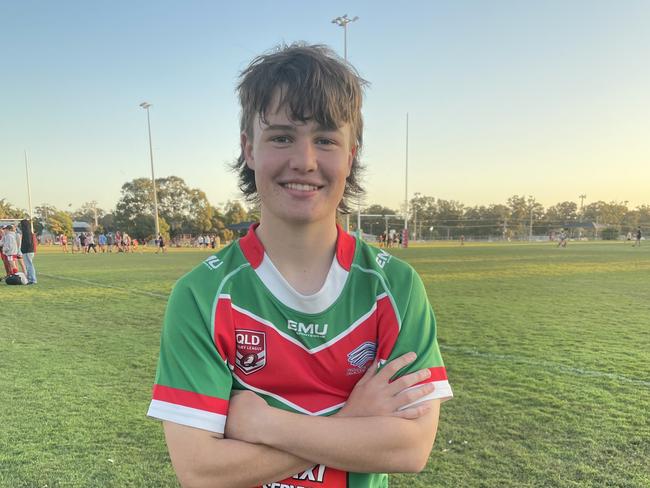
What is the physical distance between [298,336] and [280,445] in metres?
0.32

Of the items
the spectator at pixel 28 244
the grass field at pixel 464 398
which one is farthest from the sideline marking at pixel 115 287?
the grass field at pixel 464 398

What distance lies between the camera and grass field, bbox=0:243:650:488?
10.4 ft

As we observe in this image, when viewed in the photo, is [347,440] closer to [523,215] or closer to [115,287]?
[115,287]

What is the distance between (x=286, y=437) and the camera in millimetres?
1254

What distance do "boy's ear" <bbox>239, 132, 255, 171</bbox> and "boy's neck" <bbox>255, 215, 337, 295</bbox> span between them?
0.22 m

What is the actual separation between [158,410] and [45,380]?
4693mm

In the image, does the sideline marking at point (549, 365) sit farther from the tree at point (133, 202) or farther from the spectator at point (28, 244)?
the tree at point (133, 202)

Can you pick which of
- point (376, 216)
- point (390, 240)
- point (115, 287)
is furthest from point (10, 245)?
point (376, 216)

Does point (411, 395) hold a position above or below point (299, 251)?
below

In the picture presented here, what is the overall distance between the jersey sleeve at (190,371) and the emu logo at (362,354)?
392 mm

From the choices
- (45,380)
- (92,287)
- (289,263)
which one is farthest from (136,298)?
(289,263)

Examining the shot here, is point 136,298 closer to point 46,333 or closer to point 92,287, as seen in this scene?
point 92,287

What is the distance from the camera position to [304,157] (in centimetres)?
141

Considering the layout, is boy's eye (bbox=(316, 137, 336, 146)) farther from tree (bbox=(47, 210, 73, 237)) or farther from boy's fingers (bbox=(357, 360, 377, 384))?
tree (bbox=(47, 210, 73, 237))
